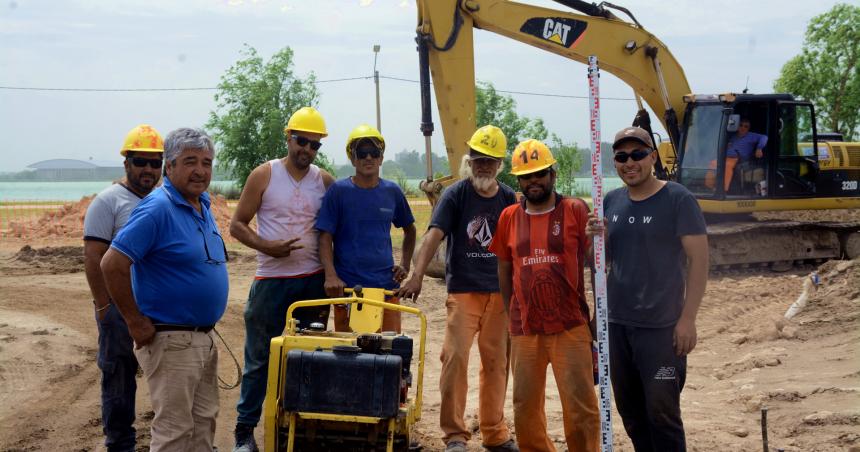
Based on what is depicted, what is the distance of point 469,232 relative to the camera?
6.44 m

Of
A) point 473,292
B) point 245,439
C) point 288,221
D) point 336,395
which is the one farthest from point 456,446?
point 288,221

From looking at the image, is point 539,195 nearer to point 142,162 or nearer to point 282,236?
point 282,236

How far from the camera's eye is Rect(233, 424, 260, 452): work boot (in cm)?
612

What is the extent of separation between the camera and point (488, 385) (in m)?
6.34

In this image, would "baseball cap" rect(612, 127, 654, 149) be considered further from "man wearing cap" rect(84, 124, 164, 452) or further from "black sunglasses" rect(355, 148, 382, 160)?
"man wearing cap" rect(84, 124, 164, 452)

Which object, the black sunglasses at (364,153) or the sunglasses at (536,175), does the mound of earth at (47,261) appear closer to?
the black sunglasses at (364,153)

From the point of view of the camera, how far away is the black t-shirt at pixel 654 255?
5.07m

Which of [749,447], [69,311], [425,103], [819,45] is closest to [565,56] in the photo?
[425,103]

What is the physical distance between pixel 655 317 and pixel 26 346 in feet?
24.1

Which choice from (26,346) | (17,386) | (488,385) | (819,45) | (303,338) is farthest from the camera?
(819,45)

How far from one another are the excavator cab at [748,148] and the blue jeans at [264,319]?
33.3 ft

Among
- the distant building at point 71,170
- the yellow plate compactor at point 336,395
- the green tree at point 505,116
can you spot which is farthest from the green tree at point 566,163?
the distant building at point 71,170

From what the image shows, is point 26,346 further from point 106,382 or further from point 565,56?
point 565,56

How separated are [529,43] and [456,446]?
9.25m
